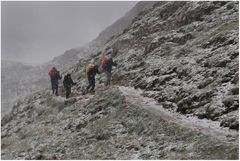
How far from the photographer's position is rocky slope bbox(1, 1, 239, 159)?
51.1 ft

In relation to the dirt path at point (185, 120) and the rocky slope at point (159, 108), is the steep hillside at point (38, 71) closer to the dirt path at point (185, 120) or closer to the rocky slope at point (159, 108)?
the rocky slope at point (159, 108)

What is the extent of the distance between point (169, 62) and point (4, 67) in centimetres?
14405

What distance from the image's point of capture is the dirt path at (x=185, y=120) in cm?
1448

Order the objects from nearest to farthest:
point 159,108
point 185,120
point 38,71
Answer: point 185,120 → point 159,108 → point 38,71

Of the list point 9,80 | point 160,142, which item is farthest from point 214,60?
point 9,80

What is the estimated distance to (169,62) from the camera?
25.9m

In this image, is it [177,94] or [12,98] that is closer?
[177,94]

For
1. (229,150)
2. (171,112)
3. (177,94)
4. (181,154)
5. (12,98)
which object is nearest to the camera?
(229,150)

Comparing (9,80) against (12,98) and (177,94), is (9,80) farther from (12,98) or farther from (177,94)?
(177,94)

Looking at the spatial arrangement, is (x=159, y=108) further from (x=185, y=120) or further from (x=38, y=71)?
(x=38, y=71)

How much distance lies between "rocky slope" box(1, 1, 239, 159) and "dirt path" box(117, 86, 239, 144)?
41mm

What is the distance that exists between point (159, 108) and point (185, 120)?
2.76m

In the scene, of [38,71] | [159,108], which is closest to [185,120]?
[159,108]

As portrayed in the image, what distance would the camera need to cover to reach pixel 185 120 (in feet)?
57.7
